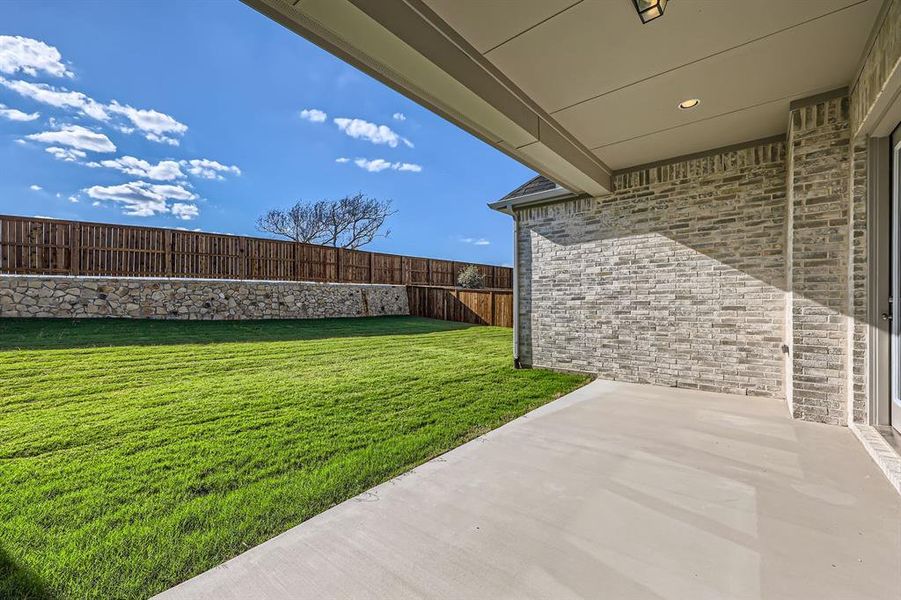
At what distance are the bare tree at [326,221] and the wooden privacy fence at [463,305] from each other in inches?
318

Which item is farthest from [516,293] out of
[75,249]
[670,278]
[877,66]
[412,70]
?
[75,249]

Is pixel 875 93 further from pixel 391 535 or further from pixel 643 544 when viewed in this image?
pixel 391 535

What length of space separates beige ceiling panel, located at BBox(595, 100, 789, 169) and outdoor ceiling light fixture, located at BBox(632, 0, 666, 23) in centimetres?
192

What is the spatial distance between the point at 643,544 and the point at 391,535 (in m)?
1.21

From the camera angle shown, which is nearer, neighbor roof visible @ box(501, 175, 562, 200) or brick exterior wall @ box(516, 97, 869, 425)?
brick exterior wall @ box(516, 97, 869, 425)

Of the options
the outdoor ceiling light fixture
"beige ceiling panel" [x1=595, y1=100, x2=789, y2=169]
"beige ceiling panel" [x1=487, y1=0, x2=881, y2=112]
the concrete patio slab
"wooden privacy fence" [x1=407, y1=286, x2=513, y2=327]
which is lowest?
the concrete patio slab

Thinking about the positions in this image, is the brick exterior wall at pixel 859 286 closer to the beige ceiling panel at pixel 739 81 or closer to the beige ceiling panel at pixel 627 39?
the beige ceiling panel at pixel 739 81

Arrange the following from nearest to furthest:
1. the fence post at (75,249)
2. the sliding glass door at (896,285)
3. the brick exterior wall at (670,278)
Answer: the sliding glass door at (896,285) → the brick exterior wall at (670,278) → the fence post at (75,249)

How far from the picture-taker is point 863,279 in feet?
9.95

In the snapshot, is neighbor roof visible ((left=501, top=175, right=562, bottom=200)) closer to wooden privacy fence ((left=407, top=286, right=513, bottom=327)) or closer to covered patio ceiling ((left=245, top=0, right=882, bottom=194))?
covered patio ceiling ((left=245, top=0, right=882, bottom=194))

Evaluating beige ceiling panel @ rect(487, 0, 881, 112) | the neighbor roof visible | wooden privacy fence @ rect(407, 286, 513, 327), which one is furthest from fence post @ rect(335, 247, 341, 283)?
beige ceiling panel @ rect(487, 0, 881, 112)

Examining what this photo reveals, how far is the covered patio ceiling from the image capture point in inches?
88.4

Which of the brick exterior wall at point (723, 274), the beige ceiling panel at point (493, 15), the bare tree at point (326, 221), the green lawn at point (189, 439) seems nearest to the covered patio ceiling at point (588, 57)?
the beige ceiling panel at point (493, 15)

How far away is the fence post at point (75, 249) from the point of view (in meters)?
9.19
